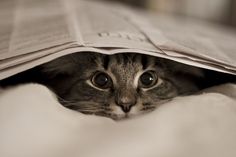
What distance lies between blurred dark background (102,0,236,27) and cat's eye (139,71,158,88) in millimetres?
852

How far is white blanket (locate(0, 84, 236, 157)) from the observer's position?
0.65 meters

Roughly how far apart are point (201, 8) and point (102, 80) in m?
0.95

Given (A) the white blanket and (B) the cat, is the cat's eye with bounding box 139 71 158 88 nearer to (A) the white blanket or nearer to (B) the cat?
(B) the cat

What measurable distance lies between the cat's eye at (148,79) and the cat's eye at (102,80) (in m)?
0.06

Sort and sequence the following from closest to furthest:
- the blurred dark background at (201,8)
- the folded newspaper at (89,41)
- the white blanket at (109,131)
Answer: the white blanket at (109,131), the folded newspaper at (89,41), the blurred dark background at (201,8)

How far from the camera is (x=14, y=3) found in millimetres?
1321

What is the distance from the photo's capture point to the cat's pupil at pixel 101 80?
90cm

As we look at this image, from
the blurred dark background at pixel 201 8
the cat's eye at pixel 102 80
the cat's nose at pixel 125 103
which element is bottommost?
the cat's nose at pixel 125 103

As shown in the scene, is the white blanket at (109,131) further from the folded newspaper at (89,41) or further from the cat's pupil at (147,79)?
the cat's pupil at (147,79)

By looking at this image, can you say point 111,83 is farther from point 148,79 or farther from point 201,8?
point 201,8

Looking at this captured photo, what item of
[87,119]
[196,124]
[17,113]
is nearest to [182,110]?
[196,124]

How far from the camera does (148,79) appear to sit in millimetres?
925

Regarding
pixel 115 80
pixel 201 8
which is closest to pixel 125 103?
pixel 115 80

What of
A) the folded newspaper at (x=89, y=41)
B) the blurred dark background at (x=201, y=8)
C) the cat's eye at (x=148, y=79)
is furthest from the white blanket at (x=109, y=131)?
the blurred dark background at (x=201, y=8)
